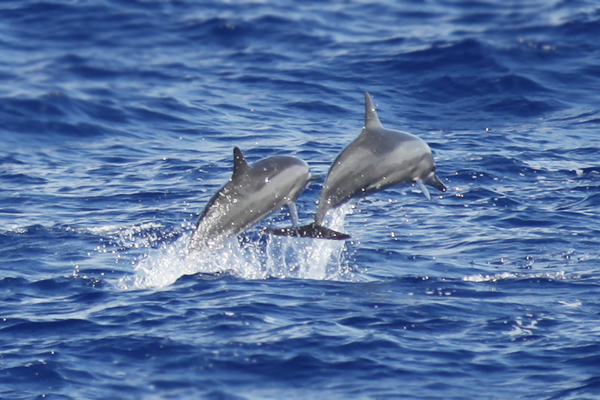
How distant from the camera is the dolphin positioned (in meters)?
12.6

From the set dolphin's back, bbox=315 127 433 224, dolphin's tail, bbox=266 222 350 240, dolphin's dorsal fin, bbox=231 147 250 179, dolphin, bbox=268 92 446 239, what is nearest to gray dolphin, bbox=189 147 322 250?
dolphin's dorsal fin, bbox=231 147 250 179

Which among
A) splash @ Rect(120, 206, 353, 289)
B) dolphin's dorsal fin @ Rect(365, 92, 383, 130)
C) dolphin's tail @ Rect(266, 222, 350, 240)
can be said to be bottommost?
splash @ Rect(120, 206, 353, 289)

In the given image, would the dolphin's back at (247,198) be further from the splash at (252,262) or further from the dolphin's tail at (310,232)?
the splash at (252,262)

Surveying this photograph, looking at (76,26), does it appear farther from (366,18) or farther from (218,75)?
(366,18)

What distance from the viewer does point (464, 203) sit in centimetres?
1709

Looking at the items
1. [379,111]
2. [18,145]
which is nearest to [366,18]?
[379,111]

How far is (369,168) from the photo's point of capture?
1267cm

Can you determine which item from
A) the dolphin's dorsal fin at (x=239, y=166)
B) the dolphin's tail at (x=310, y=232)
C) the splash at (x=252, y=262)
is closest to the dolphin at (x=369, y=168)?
the dolphin's tail at (x=310, y=232)

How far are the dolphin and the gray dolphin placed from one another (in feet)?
1.23

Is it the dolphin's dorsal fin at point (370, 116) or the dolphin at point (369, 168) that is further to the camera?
the dolphin's dorsal fin at point (370, 116)

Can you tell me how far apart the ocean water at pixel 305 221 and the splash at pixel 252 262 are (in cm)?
4

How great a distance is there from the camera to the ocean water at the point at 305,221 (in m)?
11.3

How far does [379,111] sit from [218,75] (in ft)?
15.9

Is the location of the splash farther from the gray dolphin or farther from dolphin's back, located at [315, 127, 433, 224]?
dolphin's back, located at [315, 127, 433, 224]
